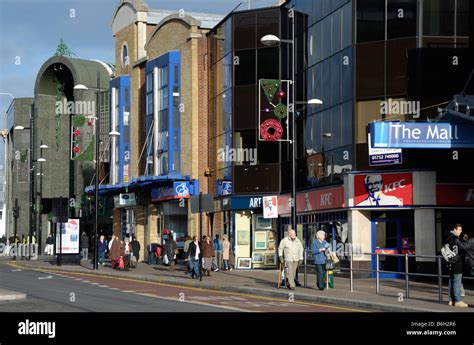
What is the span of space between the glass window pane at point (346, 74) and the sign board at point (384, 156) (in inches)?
116

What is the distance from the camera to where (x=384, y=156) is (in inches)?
1289

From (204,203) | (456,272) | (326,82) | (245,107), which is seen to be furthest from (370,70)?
(456,272)

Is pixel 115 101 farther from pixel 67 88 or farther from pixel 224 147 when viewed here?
→ pixel 67 88

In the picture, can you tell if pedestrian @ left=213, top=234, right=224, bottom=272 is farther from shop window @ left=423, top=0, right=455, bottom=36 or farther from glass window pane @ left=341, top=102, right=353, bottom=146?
shop window @ left=423, top=0, right=455, bottom=36

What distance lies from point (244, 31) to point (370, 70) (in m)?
10.5

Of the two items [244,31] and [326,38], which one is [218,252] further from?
[326,38]

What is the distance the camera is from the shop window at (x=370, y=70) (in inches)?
1345

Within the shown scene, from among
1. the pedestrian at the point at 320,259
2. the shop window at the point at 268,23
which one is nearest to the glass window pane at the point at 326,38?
the shop window at the point at 268,23

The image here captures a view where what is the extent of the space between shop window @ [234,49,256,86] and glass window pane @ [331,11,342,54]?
6.91 meters

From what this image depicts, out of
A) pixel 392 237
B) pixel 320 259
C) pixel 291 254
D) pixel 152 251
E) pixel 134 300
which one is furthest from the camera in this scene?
pixel 152 251

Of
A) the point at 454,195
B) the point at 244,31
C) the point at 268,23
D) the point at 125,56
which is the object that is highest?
the point at 125,56

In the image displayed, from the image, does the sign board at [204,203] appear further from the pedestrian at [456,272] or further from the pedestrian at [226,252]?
the pedestrian at [456,272]
